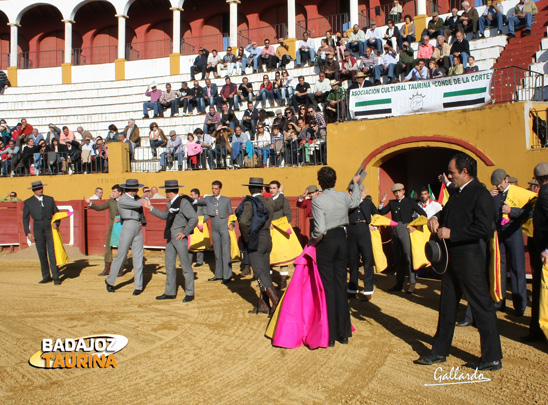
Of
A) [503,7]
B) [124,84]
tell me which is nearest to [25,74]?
[124,84]

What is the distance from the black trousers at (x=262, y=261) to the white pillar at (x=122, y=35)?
2271 centimetres

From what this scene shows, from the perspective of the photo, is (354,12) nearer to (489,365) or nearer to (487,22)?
(487,22)

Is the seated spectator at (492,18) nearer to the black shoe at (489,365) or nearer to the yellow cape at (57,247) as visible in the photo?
the yellow cape at (57,247)

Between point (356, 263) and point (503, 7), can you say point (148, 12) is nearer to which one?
point (503, 7)

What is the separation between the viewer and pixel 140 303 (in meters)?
8.30

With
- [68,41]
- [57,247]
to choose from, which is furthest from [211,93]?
[68,41]

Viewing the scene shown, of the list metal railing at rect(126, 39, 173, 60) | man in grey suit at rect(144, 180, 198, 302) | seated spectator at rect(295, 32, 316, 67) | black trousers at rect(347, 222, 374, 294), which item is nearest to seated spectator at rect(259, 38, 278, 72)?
seated spectator at rect(295, 32, 316, 67)

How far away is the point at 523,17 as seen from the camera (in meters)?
16.4

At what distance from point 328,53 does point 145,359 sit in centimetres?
1537

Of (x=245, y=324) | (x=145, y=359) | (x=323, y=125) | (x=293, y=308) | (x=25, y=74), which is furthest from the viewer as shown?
(x=25, y=74)

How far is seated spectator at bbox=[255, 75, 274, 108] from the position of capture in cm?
1910

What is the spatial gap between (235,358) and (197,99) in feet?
54.0

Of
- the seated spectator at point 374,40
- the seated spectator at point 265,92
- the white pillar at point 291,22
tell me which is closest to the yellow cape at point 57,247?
the seated spectator at point 265,92

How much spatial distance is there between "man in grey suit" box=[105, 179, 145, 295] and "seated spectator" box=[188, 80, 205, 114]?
12.1 meters
